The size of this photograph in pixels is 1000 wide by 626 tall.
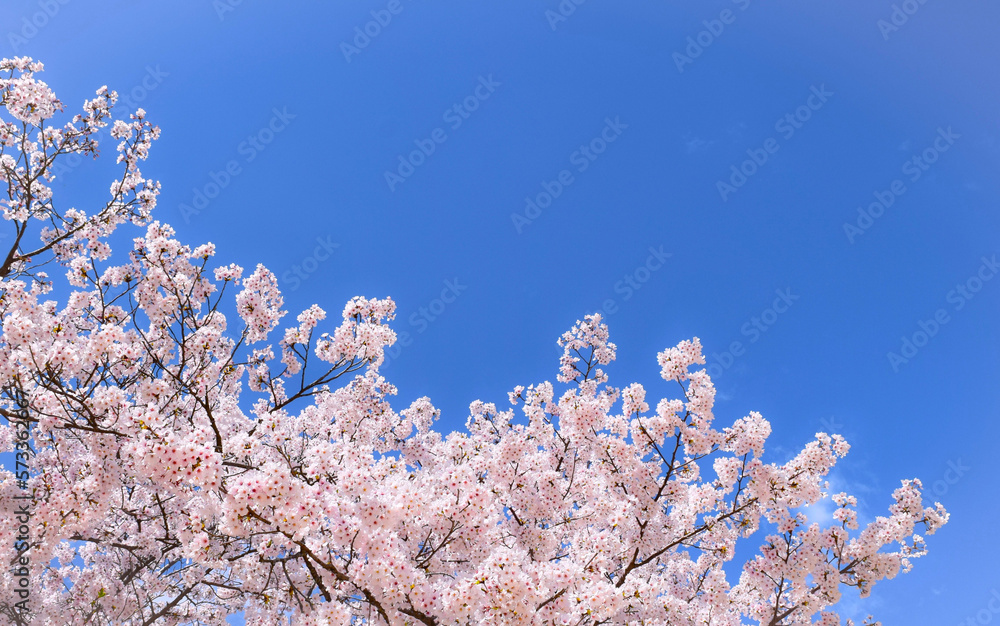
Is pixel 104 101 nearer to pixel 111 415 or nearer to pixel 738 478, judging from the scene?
pixel 111 415

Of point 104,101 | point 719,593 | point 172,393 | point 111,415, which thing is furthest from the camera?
point 719,593

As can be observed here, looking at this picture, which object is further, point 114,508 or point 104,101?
point 104,101

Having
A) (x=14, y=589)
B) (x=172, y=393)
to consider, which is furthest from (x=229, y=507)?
(x=14, y=589)

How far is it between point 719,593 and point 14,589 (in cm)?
1144

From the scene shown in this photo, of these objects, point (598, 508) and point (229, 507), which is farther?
point (598, 508)

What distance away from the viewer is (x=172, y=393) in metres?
7.77

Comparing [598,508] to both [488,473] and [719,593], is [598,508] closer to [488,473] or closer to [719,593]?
[488,473]

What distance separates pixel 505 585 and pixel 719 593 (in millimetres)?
6432

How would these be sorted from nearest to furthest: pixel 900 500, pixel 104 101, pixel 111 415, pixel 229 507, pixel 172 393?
pixel 229 507
pixel 111 415
pixel 172 393
pixel 900 500
pixel 104 101

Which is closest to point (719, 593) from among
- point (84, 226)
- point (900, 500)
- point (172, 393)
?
point (900, 500)

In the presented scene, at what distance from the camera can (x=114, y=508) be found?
822 centimetres

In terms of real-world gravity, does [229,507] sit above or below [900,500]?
below

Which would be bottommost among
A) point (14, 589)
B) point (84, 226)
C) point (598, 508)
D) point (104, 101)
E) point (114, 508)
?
point (14, 589)

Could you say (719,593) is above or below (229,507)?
above
